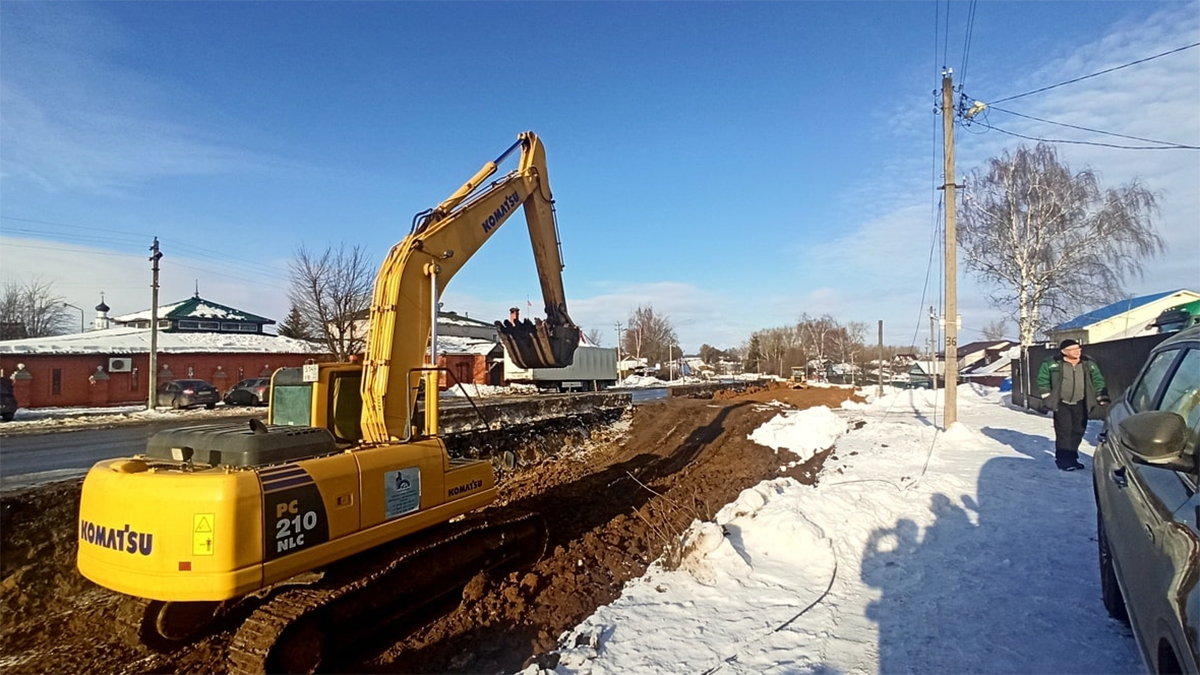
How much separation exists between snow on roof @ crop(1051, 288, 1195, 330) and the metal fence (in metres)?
12.6

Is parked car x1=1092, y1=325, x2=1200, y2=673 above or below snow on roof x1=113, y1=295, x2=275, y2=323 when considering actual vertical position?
below

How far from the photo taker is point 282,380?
20.5 feet

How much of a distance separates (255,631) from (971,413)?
57.9ft

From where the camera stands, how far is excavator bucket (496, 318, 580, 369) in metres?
8.77

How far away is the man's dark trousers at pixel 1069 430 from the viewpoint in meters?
8.23

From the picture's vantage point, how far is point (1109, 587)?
4.28 meters

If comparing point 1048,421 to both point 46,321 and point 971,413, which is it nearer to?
point 971,413

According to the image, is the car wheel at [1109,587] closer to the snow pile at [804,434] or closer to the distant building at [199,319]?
the snow pile at [804,434]

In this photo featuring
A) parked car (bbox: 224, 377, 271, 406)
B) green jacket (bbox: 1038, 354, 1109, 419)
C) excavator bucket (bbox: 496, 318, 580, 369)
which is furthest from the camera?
parked car (bbox: 224, 377, 271, 406)

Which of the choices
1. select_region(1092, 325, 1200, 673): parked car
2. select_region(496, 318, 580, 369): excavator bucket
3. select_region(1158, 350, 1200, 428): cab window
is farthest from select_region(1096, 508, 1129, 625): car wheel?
select_region(496, 318, 580, 369): excavator bucket

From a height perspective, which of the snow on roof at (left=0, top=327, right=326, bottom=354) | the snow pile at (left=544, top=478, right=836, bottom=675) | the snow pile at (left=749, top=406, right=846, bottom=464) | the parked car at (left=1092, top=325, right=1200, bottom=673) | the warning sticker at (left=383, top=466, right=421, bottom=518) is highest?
the snow on roof at (left=0, top=327, right=326, bottom=354)

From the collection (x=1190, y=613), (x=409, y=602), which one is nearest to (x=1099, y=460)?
(x=1190, y=613)

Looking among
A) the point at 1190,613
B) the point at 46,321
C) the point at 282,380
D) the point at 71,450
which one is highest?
the point at 46,321

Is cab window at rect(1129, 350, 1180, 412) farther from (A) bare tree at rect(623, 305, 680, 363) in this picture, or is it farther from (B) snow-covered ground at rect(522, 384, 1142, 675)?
(A) bare tree at rect(623, 305, 680, 363)
